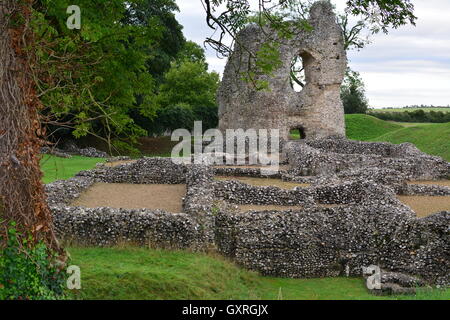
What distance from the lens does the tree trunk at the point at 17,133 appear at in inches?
319

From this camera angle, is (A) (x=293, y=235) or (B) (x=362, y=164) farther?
(B) (x=362, y=164)

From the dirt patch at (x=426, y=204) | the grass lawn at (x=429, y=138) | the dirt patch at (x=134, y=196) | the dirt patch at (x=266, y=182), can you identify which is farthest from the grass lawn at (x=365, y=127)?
the dirt patch at (x=134, y=196)

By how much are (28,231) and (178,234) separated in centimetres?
434

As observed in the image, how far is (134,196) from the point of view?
16.8 m

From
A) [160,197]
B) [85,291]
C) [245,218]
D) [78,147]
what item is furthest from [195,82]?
[85,291]

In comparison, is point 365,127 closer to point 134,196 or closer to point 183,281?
point 134,196

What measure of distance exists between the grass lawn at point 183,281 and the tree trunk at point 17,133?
164 cm

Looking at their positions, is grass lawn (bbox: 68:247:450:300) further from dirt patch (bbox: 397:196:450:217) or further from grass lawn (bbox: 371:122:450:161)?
grass lawn (bbox: 371:122:450:161)

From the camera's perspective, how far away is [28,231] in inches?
319

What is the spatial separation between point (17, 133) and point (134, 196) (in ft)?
28.8

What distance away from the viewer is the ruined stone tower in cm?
3206

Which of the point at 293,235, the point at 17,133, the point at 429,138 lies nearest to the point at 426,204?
the point at 293,235

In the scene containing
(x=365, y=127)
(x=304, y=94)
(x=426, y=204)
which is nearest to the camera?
(x=426, y=204)

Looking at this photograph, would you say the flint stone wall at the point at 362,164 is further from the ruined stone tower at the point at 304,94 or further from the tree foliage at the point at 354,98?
the tree foliage at the point at 354,98
